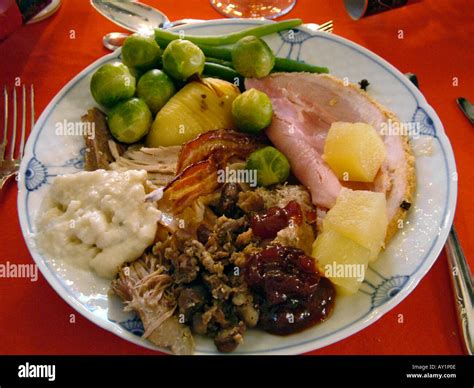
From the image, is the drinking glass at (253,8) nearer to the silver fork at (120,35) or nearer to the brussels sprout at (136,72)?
the silver fork at (120,35)

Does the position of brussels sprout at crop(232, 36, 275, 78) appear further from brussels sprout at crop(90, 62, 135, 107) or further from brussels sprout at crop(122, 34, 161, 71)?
brussels sprout at crop(90, 62, 135, 107)

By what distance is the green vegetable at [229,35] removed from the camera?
3.40 m

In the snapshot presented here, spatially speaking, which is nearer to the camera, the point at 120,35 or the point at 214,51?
the point at 214,51

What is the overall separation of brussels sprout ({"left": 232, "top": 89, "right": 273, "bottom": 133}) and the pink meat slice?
100 mm

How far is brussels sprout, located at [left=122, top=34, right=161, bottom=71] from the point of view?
3.23 metres

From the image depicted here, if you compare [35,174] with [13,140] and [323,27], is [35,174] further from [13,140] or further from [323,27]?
[323,27]

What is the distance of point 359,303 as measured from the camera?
92.2 inches

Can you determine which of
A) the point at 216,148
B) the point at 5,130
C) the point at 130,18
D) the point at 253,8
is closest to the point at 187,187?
the point at 216,148

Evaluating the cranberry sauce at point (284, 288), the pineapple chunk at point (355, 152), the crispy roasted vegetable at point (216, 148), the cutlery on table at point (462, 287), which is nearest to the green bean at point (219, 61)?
the crispy roasted vegetable at point (216, 148)

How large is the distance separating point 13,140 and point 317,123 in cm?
187

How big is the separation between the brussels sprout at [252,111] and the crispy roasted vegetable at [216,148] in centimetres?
8

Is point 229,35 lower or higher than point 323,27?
lower

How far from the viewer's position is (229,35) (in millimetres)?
3457

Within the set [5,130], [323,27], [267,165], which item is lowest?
[267,165]
